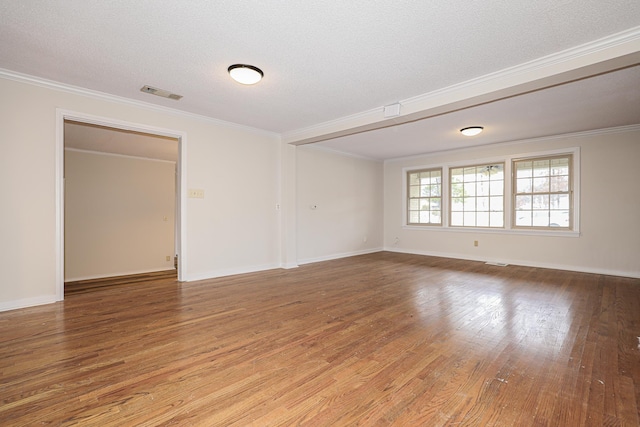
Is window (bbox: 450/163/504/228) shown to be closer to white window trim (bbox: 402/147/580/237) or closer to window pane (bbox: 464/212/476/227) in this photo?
window pane (bbox: 464/212/476/227)

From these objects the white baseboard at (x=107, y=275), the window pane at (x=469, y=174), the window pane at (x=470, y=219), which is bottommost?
the white baseboard at (x=107, y=275)

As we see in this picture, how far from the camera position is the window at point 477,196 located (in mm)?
6383

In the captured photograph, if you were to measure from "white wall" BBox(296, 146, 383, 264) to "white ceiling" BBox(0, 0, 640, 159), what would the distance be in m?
2.25

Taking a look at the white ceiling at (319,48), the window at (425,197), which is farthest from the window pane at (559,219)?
the window at (425,197)

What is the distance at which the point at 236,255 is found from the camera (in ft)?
16.8

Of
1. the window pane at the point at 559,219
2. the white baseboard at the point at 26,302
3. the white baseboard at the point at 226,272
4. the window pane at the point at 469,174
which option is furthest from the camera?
the window pane at the point at 469,174

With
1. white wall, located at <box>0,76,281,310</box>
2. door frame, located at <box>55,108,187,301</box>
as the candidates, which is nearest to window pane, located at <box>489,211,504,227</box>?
white wall, located at <box>0,76,281,310</box>

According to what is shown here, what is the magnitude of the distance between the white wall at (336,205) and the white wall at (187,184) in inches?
30.2

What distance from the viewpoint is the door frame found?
3516mm

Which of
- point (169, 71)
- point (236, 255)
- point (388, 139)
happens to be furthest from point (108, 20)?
point (388, 139)

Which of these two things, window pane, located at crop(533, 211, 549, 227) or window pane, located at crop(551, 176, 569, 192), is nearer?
window pane, located at crop(551, 176, 569, 192)

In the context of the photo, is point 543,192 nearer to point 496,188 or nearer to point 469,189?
point 496,188

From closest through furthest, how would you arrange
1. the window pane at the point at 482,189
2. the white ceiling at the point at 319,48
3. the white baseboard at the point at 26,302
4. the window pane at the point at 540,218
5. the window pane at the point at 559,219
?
the white ceiling at the point at 319,48 → the white baseboard at the point at 26,302 → the window pane at the point at 559,219 → the window pane at the point at 540,218 → the window pane at the point at 482,189

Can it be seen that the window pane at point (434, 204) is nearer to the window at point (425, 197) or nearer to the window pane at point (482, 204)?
the window at point (425, 197)
